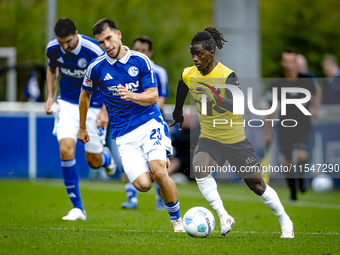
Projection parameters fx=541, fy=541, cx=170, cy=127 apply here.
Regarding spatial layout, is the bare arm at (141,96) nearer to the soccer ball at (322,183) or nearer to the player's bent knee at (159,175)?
the player's bent knee at (159,175)

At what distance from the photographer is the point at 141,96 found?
5.30m

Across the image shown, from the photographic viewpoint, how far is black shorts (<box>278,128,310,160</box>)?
26.0 ft

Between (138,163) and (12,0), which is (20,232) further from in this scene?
(12,0)

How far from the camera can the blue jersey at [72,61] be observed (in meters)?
6.66

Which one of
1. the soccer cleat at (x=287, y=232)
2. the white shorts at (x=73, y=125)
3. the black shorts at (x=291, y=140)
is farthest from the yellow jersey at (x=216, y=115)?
Result: the black shorts at (x=291, y=140)

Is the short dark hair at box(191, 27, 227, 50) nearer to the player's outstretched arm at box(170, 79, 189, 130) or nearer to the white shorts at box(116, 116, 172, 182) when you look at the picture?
the player's outstretched arm at box(170, 79, 189, 130)

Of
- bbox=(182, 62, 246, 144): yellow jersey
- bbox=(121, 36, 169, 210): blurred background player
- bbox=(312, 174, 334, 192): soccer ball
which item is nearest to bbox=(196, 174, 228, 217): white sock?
bbox=(182, 62, 246, 144): yellow jersey

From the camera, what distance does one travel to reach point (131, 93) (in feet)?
17.0

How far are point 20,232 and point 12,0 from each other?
20855 millimetres

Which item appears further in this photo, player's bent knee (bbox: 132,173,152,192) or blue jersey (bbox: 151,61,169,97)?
blue jersey (bbox: 151,61,169,97)

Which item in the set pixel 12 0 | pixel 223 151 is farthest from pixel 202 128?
pixel 12 0

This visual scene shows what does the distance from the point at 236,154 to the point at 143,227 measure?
1403 millimetres

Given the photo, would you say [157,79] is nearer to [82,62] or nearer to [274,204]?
[82,62]

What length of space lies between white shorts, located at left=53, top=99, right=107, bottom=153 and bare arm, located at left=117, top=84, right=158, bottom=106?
5.30 feet
